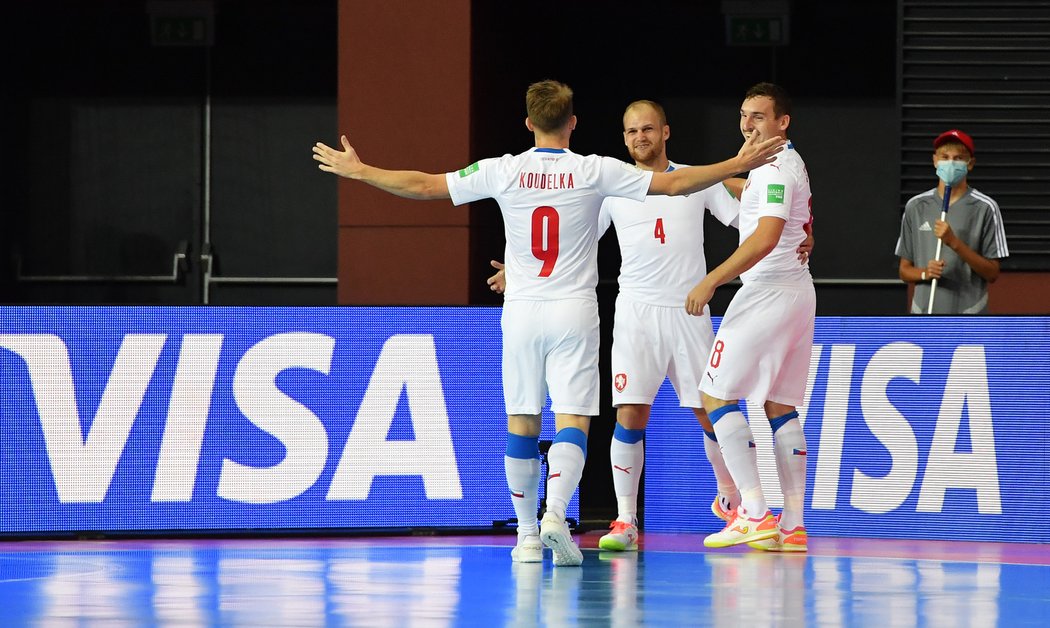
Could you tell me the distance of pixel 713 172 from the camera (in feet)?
23.8

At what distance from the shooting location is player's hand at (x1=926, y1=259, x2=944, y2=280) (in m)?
9.71

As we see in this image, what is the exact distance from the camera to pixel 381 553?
324 inches

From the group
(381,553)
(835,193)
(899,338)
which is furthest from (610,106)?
(381,553)

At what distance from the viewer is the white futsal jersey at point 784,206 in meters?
7.94

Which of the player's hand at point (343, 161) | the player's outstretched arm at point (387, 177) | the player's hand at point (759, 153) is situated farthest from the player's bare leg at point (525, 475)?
the player's hand at point (759, 153)

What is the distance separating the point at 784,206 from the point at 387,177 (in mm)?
1951

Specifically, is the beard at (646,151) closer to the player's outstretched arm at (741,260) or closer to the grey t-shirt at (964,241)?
the player's outstretched arm at (741,260)

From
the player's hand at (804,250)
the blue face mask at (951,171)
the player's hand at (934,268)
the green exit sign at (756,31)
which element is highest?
the green exit sign at (756,31)

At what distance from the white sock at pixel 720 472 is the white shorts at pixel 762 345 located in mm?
697

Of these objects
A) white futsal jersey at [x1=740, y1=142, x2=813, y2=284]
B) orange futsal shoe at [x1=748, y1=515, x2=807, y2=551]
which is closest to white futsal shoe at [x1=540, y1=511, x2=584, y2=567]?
orange futsal shoe at [x1=748, y1=515, x2=807, y2=551]

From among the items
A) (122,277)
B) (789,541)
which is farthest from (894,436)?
(122,277)

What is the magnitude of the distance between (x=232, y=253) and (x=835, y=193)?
499cm

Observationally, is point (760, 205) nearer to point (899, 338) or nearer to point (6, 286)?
point (899, 338)

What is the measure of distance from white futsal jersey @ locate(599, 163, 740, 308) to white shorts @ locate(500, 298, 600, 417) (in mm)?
1060
